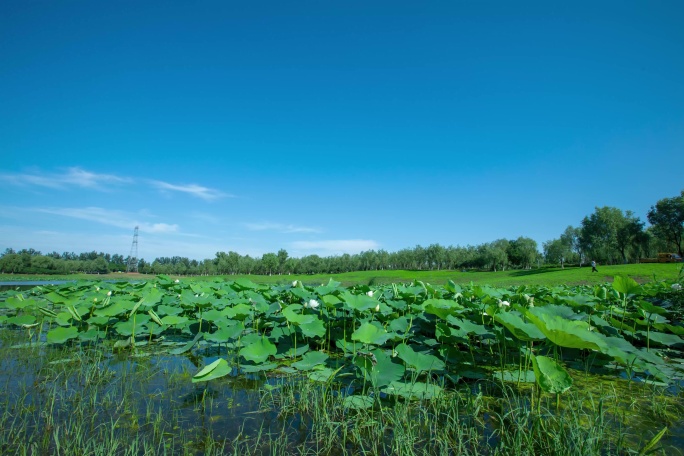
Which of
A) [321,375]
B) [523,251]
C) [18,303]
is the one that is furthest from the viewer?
[523,251]

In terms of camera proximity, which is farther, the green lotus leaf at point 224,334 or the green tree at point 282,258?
the green tree at point 282,258

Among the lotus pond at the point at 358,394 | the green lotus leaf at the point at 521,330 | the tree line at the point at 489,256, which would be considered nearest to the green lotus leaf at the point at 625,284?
the lotus pond at the point at 358,394

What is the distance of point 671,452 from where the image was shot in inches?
80.7

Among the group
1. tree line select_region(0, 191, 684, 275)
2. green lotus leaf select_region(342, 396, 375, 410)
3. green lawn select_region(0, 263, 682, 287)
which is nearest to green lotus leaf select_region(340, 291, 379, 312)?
green lotus leaf select_region(342, 396, 375, 410)

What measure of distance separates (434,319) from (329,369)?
1.74 metres

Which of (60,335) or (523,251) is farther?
(523,251)

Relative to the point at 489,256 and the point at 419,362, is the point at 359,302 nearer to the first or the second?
the point at 419,362

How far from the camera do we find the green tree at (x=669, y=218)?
39.3 m

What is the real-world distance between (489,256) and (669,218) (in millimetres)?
25819

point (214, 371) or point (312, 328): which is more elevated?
point (312, 328)

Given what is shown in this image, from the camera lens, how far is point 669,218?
40.5 metres

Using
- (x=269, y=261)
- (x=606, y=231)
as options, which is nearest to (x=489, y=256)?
(x=606, y=231)

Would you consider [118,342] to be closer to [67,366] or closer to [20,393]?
[67,366]

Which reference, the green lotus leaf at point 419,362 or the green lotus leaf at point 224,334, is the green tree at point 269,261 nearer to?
the green lotus leaf at point 224,334
